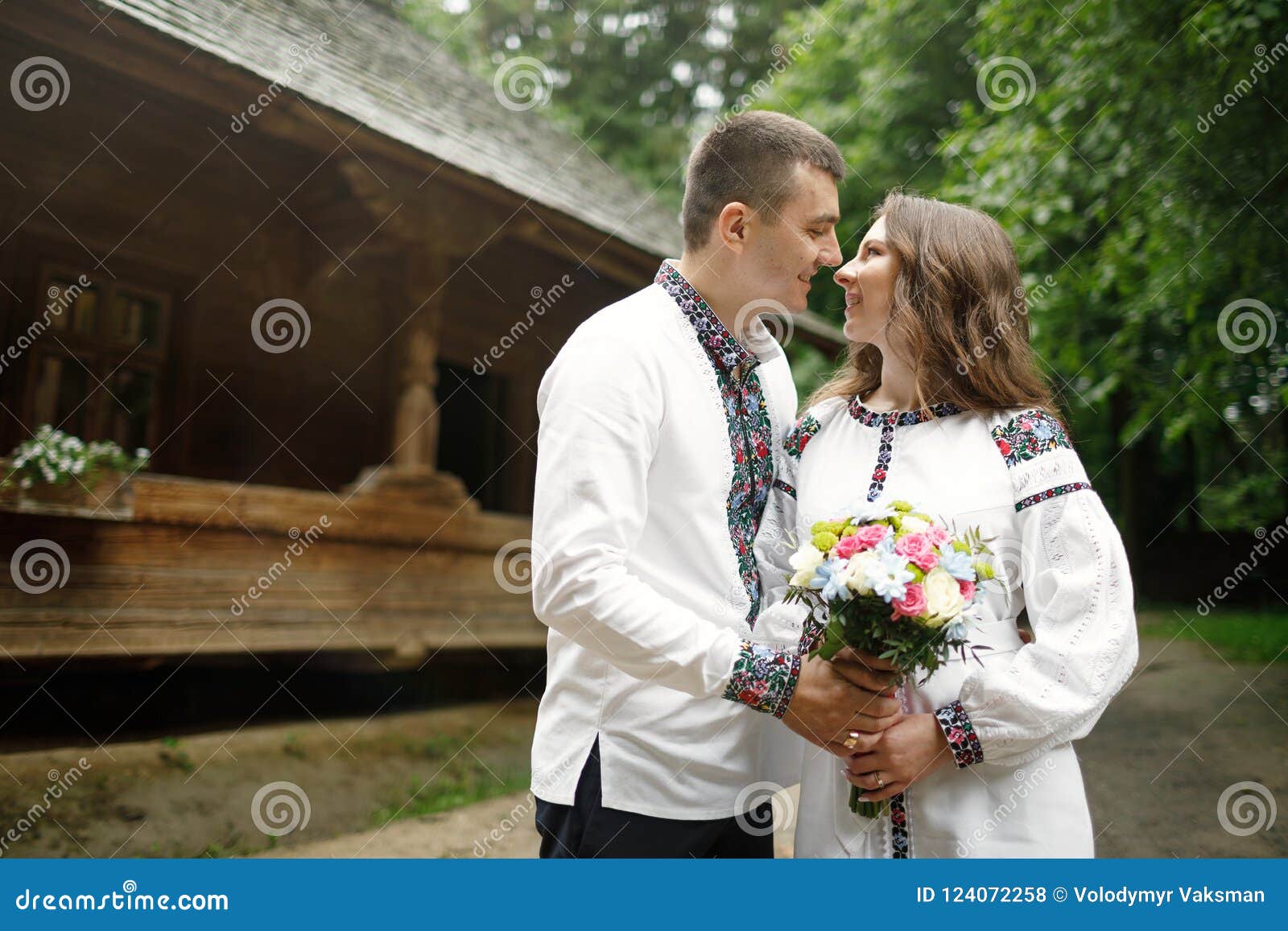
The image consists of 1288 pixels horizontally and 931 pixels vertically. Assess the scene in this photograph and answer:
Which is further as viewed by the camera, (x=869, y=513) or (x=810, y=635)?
(x=810, y=635)

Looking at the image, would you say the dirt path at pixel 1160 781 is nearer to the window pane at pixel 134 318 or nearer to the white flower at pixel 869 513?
the white flower at pixel 869 513

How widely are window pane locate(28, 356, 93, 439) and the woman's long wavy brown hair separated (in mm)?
5934

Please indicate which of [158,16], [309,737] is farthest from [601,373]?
[309,737]

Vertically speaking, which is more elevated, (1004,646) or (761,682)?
(1004,646)

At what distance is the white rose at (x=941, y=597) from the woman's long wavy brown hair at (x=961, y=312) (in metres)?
0.62

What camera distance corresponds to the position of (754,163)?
2.67 metres

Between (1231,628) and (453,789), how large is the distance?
11.4 metres

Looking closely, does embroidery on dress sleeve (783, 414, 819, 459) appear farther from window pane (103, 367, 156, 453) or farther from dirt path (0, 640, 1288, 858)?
window pane (103, 367, 156, 453)

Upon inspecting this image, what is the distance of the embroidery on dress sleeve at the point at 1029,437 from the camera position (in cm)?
236

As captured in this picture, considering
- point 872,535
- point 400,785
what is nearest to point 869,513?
point 872,535

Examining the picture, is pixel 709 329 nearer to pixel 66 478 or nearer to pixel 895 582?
pixel 895 582

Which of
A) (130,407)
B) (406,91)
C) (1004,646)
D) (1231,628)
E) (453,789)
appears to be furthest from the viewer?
(1231,628)

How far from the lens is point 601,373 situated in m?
2.27

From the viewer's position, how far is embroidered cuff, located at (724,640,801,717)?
2191mm
